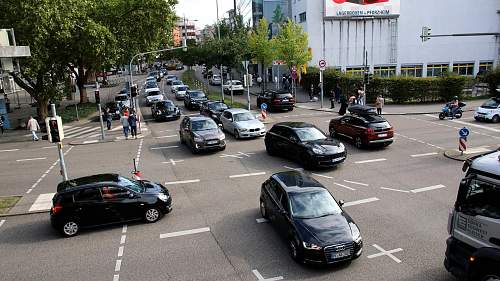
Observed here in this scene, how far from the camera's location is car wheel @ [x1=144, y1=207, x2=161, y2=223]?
12.1 meters

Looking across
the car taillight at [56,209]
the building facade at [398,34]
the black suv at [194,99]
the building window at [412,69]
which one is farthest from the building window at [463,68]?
the car taillight at [56,209]

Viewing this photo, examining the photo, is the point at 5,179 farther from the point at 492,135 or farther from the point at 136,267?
the point at 492,135

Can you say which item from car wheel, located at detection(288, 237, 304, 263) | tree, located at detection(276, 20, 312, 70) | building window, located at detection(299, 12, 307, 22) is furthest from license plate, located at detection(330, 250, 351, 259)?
building window, located at detection(299, 12, 307, 22)

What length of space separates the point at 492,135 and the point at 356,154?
8.41 meters

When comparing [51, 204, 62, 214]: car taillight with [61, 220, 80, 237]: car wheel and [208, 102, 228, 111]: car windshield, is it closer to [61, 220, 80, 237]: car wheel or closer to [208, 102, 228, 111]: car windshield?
[61, 220, 80, 237]: car wheel

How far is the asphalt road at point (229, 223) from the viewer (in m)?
9.37

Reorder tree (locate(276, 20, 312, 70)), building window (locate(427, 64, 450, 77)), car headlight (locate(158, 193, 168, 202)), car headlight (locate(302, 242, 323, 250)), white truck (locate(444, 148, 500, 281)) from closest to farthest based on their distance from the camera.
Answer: white truck (locate(444, 148, 500, 281)) < car headlight (locate(302, 242, 323, 250)) < car headlight (locate(158, 193, 168, 202)) < tree (locate(276, 20, 312, 70)) < building window (locate(427, 64, 450, 77))

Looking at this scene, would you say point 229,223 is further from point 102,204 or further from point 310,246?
point 102,204

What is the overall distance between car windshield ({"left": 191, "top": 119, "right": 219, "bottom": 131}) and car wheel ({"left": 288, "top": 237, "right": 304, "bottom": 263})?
1190cm

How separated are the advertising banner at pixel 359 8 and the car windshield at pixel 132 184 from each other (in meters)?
41.3

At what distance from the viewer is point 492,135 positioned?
21781 mm

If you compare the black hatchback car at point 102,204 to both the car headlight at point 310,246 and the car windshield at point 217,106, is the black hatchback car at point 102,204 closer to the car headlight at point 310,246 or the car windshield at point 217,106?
the car headlight at point 310,246

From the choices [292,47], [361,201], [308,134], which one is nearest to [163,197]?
[361,201]

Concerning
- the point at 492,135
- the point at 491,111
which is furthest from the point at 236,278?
the point at 491,111
